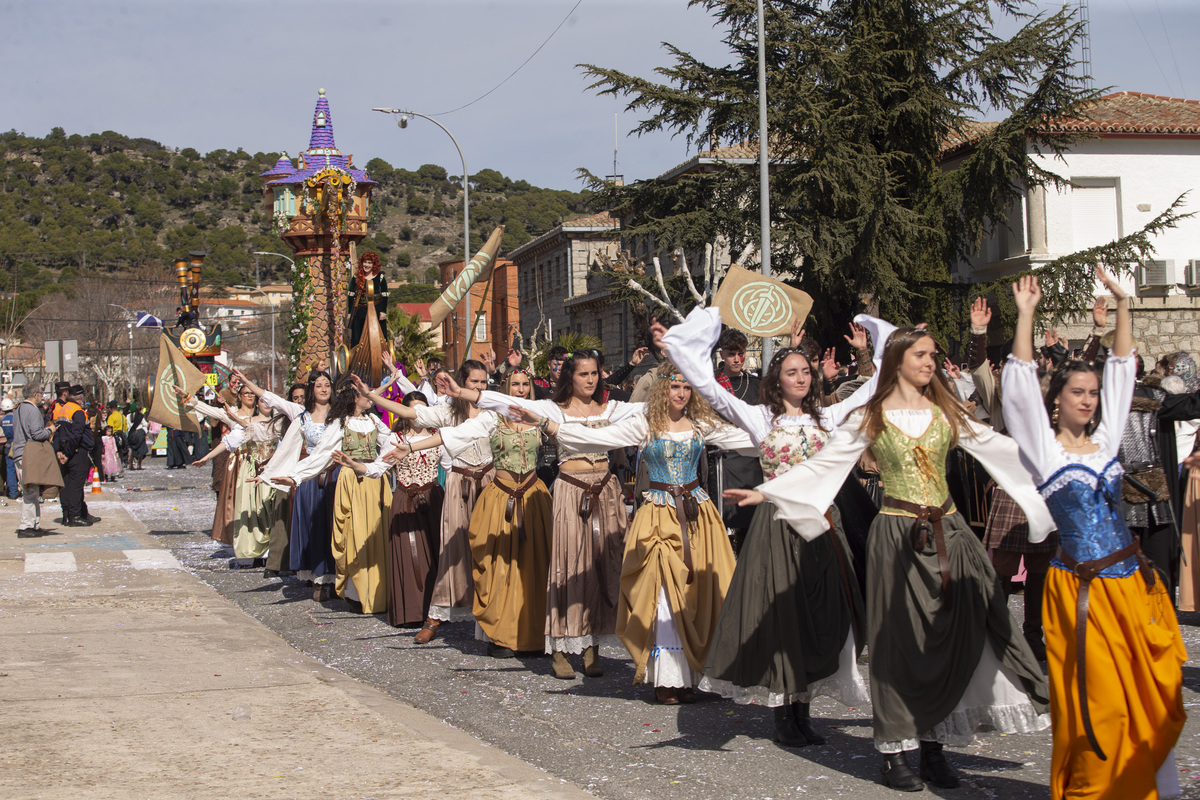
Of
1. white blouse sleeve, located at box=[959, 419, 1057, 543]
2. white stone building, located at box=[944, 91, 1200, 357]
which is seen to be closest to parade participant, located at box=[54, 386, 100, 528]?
white blouse sleeve, located at box=[959, 419, 1057, 543]

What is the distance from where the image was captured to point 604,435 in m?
6.70

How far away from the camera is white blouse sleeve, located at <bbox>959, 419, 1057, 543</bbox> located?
4590mm

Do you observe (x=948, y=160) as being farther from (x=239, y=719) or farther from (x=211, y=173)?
(x=211, y=173)

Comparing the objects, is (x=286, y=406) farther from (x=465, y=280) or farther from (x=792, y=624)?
(x=792, y=624)

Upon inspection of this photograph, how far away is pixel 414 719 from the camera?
6156 mm

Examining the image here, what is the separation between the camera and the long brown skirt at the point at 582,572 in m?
7.21

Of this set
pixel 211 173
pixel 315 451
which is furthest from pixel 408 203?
pixel 315 451

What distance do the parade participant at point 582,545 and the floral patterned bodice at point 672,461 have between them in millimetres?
677

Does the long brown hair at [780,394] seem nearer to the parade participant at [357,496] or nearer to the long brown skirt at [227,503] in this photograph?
the parade participant at [357,496]

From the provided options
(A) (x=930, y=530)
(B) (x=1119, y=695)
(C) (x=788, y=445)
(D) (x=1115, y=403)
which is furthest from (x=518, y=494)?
(B) (x=1119, y=695)

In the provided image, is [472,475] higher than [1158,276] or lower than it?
lower

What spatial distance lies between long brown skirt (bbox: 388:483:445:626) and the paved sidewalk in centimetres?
96

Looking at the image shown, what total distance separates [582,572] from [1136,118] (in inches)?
1076

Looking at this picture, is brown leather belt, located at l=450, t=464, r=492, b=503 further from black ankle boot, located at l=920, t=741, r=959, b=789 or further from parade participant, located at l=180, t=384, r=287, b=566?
parade participant, located at l=180, t=384, r=287, b=566
